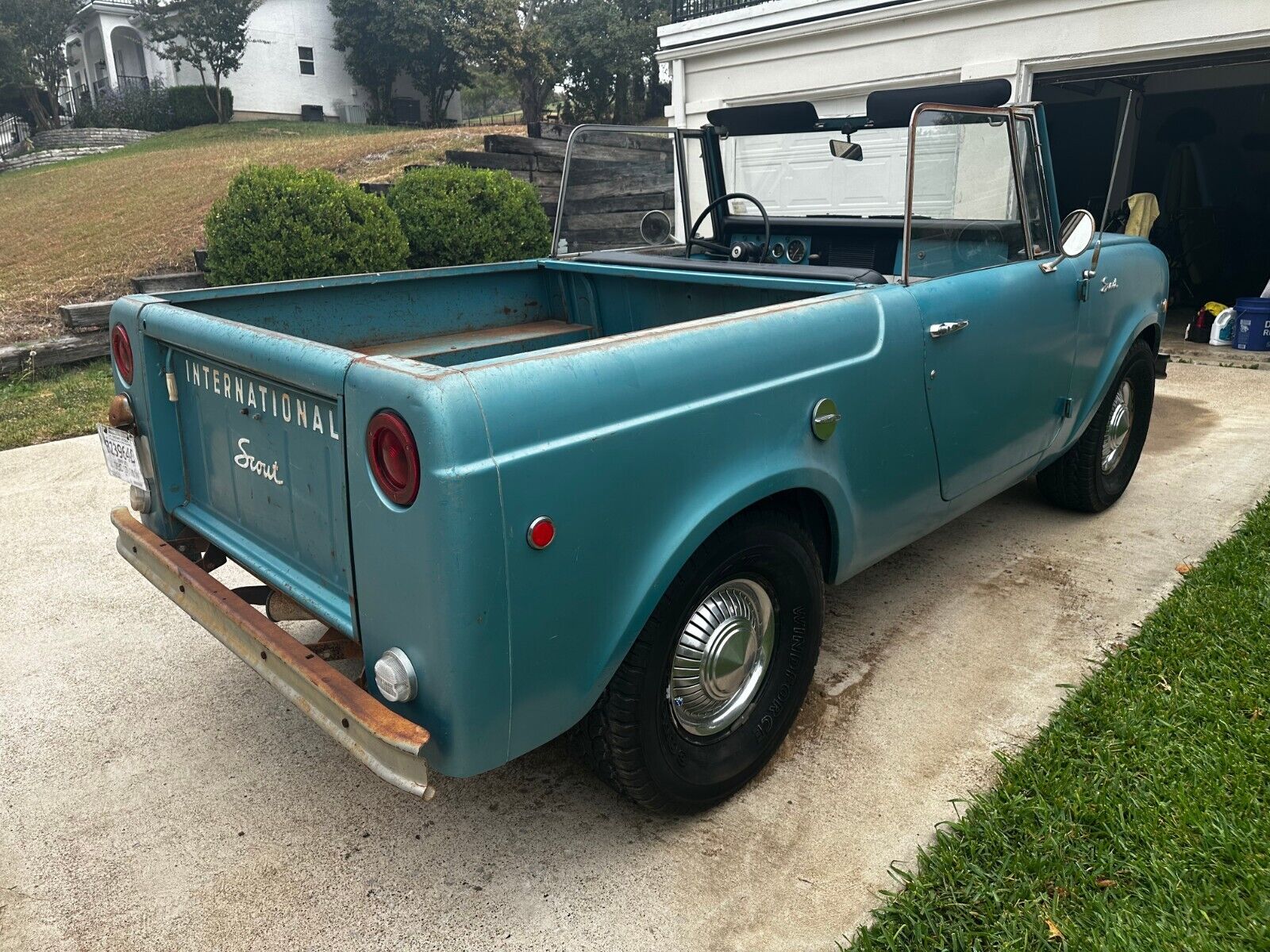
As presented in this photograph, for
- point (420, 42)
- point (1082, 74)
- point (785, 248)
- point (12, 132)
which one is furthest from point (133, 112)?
point (785, 248)

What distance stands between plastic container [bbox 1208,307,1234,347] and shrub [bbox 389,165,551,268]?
20.7 feet

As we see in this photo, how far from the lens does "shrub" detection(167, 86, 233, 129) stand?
3192cm

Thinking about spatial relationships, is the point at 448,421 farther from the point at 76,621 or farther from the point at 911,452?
the point at 76,621

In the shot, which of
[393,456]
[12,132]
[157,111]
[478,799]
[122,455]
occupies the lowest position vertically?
[478,799]

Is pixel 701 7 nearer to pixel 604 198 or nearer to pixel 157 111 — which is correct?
pixel 604 198

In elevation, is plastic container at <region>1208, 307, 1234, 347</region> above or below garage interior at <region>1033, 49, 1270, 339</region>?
below

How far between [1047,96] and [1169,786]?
43.6 ft

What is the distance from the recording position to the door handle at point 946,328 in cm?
304

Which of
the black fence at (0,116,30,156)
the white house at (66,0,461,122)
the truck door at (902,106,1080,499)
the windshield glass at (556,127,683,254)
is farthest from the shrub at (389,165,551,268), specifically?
the black fence at (0,116,30,156)

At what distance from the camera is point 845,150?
12.7 feet

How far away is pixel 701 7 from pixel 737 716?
35.8ft

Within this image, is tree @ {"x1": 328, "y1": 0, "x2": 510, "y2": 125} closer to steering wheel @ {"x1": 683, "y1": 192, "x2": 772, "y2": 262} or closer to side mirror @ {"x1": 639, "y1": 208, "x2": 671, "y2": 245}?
side mirror @ {"x1": 639, "y1": 208, "x2": 671, "y2": 245}


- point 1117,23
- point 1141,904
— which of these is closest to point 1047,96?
point 1117,23

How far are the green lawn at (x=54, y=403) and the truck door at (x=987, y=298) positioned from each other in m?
4.92
